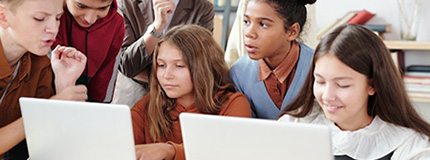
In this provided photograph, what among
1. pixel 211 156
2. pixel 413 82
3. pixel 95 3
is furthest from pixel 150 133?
pixel 413 82

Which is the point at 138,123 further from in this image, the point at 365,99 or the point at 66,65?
the point at 365,99

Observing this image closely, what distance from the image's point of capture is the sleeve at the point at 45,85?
5.24 feet

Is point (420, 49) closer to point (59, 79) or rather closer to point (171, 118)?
point (171, 118)

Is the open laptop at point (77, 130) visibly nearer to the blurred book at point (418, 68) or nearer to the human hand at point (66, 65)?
the human hand at point (66, 65)

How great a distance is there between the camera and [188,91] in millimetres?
1722

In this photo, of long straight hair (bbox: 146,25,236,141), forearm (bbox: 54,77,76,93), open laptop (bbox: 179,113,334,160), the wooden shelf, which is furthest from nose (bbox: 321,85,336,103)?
the wooden shelf

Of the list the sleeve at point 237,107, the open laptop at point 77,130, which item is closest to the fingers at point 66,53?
the open laptop at point 77,130

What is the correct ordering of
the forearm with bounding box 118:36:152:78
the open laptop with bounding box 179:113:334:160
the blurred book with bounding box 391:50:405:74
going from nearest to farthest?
1. the open laptop with bounding box 179:113:334:160
2. the forearm with bounding box 118:36:152:78
3. the blurred book with bounding box 391:50:405:74

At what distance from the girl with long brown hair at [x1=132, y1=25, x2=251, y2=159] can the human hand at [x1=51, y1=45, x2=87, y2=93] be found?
0.81 feet

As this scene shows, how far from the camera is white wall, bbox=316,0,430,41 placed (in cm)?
293

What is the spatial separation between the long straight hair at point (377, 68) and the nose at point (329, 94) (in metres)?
0.08

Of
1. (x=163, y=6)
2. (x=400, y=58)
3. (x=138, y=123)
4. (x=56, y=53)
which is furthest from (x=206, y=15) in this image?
(x=400, y=58)

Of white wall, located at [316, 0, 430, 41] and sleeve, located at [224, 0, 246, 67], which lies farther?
white wall, located at [316, 0, 430, 41]

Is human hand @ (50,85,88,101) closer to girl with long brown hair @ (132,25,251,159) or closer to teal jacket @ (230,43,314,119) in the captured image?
girl with long brown hair @ (132,25,251,159)
